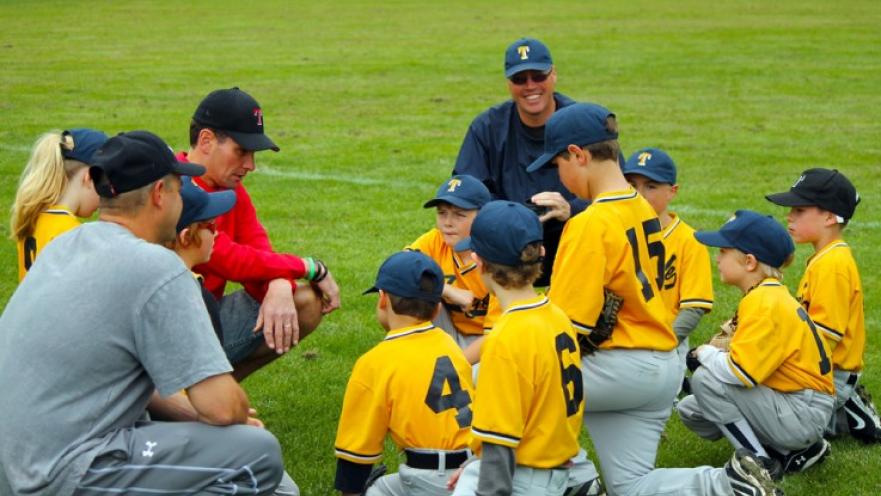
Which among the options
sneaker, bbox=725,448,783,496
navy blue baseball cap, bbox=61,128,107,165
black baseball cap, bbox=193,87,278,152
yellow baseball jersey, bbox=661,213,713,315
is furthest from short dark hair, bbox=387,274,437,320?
yellow baseball jersey, bbox=661,213,713,315

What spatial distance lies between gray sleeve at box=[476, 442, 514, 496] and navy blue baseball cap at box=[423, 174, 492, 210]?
2.24 m

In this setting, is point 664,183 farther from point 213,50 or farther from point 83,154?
point 213,50

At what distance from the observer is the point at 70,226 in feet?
19.1

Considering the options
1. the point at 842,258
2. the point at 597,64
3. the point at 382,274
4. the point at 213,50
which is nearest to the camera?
the point at 382,274

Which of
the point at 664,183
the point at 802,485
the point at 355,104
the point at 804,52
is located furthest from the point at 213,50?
the point at 802,485

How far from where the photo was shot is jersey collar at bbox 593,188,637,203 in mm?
5336

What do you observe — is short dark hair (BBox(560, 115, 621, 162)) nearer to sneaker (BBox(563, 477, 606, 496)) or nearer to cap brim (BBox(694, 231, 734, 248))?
cap brim (BBox(694, 231, 734, 248))

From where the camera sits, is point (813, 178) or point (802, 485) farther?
point (813, 178)

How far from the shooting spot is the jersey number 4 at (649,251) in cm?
534

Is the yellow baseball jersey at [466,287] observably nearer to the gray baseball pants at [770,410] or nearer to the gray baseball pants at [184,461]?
the gray baseball pants at [770,410]

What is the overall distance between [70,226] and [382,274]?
1.65 meters

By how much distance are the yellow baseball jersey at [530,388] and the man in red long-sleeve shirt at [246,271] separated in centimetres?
180

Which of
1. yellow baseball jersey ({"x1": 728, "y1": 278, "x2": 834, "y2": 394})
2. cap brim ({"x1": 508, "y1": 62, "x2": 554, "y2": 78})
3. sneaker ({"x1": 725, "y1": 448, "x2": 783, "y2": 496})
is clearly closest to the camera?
sneaker ({"x1": 725, "y1": 448, "x2": 783, "y2": 496})

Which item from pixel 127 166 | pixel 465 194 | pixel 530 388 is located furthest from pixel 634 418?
pixel 127 166
